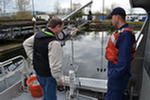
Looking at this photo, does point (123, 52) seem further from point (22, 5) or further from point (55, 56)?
point (22, 5)

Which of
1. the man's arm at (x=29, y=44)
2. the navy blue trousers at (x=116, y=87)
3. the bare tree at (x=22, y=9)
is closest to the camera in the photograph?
the navy blue trousers at (x=116, y=87)

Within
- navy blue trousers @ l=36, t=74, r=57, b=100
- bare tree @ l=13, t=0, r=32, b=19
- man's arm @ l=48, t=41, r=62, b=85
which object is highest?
bare tree @ l=13, t=0, r=32, b=19

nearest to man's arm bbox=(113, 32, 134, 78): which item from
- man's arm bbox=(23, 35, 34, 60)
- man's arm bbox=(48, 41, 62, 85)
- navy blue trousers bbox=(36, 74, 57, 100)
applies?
man's arm bbox=(48, 41, 62, 85)

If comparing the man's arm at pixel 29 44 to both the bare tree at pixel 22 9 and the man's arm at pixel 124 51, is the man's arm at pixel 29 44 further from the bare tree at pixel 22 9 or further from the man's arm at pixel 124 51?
the bare tree at pixel 22 9

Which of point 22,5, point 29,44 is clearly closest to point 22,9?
point 22,5

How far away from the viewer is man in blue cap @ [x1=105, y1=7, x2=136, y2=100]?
1233 millimetres

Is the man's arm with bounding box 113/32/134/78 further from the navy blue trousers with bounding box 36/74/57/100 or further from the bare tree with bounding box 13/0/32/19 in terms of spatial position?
the bare tree with bounding box 13/0/32/19

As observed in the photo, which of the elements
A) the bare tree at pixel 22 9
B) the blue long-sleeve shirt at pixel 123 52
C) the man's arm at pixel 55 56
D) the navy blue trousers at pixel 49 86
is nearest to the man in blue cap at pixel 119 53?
the blue long-sleeve shirt at pixel 123 52

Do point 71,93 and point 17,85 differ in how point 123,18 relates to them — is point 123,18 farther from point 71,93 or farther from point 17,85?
point 17,85

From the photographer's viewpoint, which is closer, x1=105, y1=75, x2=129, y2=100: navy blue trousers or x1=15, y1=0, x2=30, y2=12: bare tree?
x1=105, y1=75, x2=129, y2=100: navy blue trousers

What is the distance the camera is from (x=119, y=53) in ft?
4.17

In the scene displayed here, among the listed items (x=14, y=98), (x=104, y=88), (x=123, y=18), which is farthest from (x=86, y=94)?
(x=123, y=18)

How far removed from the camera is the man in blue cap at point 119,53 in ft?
4.05

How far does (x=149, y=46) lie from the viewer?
68.5 inches
